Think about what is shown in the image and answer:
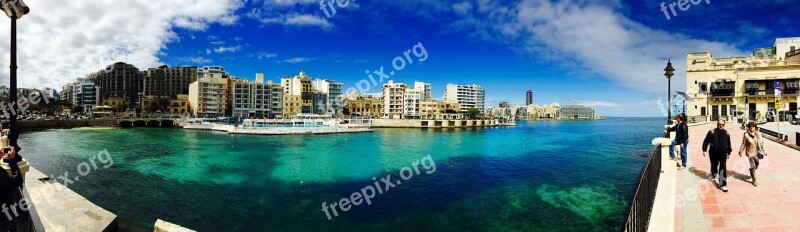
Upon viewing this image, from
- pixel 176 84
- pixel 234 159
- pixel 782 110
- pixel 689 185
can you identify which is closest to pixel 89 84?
pixel 176 84

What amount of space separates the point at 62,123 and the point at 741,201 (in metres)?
99.0

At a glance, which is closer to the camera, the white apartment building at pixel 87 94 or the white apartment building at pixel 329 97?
the white apartment building at pixel 329 97

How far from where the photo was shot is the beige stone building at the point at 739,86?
3491cm

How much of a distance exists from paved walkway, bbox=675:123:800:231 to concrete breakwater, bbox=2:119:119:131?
9033cm

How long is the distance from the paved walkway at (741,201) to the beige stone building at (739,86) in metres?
34.9

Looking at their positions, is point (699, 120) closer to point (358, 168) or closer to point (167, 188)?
point (358, 168)

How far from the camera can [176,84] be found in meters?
128

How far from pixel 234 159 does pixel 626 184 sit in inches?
1072

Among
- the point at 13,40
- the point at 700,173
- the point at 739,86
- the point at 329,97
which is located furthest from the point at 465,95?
the point at 13,40

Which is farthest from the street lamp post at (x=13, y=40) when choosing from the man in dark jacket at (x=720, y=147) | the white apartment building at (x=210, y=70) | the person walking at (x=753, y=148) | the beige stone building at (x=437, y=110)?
the white apartment building at (x=210, y=70)

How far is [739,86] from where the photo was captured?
36.9m

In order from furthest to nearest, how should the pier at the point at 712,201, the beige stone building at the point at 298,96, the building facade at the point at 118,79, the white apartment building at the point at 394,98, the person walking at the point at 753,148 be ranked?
the building facade at the point at 118,79 < the white apartment building at the point at 394,98 < the beige stone building at the point at 298,96 < the person walking at the point at 753,148 < the pier at the point at 712,201

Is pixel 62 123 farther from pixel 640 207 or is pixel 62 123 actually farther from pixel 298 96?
pixel 640 207

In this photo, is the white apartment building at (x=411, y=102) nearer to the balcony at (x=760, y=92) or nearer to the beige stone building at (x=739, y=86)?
the beige stone building at (x=739, y=86)
